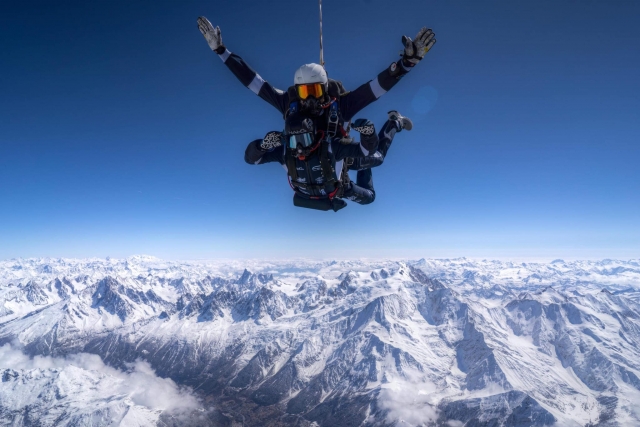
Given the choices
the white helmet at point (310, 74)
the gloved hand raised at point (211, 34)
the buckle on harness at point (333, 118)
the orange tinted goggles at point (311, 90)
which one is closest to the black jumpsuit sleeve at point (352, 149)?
the buckle on harness at point (333, 118)

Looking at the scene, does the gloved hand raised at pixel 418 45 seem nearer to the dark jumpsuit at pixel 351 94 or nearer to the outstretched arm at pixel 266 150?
the dark jumpsuit at pixel 351 94

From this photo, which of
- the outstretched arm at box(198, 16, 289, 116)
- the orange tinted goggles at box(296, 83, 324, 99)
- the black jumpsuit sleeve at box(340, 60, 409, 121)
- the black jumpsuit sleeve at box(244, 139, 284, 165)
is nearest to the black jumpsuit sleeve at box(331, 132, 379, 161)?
the black jumpsuit sleeve at box(340, 60, 409, 121)

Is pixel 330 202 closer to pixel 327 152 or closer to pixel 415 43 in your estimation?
pixel 327 152

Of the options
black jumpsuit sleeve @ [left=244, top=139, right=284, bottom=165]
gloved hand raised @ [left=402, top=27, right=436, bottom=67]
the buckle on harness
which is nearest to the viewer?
gloved hand raised @ [left=402, top=27, right=436, bottom=67]

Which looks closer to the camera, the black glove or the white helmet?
the white helmet

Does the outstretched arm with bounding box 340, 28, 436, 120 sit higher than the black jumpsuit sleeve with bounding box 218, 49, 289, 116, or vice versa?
the black jumpsuit sleeve with bounding box 218, 49, 289, 116

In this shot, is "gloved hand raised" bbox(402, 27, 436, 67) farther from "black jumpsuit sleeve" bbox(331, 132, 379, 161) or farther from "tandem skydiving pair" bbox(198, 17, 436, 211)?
"black jumpsuit sleeve" bbox(331, 132, 379, 161)

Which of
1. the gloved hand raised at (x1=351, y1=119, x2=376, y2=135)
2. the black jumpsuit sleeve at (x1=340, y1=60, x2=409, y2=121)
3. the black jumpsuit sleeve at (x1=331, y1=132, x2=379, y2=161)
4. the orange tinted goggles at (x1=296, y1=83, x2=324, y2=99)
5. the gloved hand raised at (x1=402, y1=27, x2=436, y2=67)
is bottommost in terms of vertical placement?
the black jumpsuit sleeve at (x1=331, y1=132, x2=379, y2=161)

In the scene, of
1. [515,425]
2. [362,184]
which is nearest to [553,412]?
[515,425]
